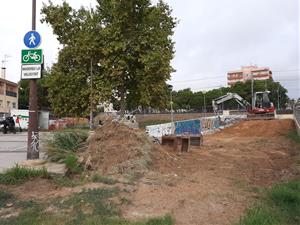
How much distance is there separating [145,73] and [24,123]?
2663 cm

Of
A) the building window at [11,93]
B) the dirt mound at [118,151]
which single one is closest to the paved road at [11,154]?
the dirt mound at [118,151]

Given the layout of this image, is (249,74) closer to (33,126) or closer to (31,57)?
(31,57)

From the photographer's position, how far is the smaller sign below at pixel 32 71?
510 inches

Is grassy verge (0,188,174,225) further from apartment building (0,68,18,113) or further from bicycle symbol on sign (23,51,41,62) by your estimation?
apartment building (0,68,18,113)

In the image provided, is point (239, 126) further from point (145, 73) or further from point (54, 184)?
point (54, 184)

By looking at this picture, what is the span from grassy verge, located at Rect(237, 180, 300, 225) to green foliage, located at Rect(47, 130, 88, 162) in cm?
583

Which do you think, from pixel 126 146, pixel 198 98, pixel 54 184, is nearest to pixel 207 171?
pixel 126 146

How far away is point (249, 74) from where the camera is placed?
154125 millimetres

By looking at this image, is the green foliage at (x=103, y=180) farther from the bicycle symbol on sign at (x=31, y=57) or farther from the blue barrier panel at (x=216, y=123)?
the blue barrier panel at (x=216, y=123)

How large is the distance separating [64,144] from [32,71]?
8.12 feet

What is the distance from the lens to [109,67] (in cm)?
2548

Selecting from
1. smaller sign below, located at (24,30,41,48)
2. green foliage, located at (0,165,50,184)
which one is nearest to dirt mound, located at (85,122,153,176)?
green foliage, located at (0,165,50,184)

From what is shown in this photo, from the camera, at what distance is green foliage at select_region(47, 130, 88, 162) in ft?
39.3

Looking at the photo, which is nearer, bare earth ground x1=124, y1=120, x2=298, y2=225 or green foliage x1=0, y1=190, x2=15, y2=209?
bare earth ground x1=124, y1=120, x2=298, y2=225
